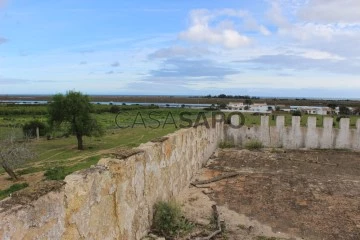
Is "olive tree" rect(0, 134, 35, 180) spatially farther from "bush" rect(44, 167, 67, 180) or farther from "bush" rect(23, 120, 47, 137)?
"bush" rect(23, 120, 47, 137)

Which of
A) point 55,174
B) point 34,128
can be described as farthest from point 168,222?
point 34,128

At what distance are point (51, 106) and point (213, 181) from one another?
2639cm

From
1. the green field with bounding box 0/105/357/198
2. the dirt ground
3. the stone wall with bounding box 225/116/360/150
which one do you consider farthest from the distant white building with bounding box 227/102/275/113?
the dirt ground

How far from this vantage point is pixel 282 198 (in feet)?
23.0

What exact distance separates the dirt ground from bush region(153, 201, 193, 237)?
0.51m

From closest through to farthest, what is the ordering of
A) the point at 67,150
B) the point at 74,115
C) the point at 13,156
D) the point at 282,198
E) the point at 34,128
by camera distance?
the point at 282,198
the point at 13,156
the point at 67,150
the point at 74,115
the point at 34,128

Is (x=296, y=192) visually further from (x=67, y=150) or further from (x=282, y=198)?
(x=67, y=150)

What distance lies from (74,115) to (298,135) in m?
22.9

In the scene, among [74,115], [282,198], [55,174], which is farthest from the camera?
[74,115]

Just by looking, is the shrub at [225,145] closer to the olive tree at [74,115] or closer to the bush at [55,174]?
the bush at [55,174]

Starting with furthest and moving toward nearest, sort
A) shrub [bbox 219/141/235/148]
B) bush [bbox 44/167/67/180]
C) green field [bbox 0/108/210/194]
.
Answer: green field [bbox 0/108/210/194]
bush [bbox 44/167/67/180]
shrub [bbox 219/141/235/148]

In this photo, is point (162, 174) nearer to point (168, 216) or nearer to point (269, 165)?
point (168, 216)

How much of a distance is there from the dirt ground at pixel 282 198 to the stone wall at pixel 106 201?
0.96 m

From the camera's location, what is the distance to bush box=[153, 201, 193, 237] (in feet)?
17.4
